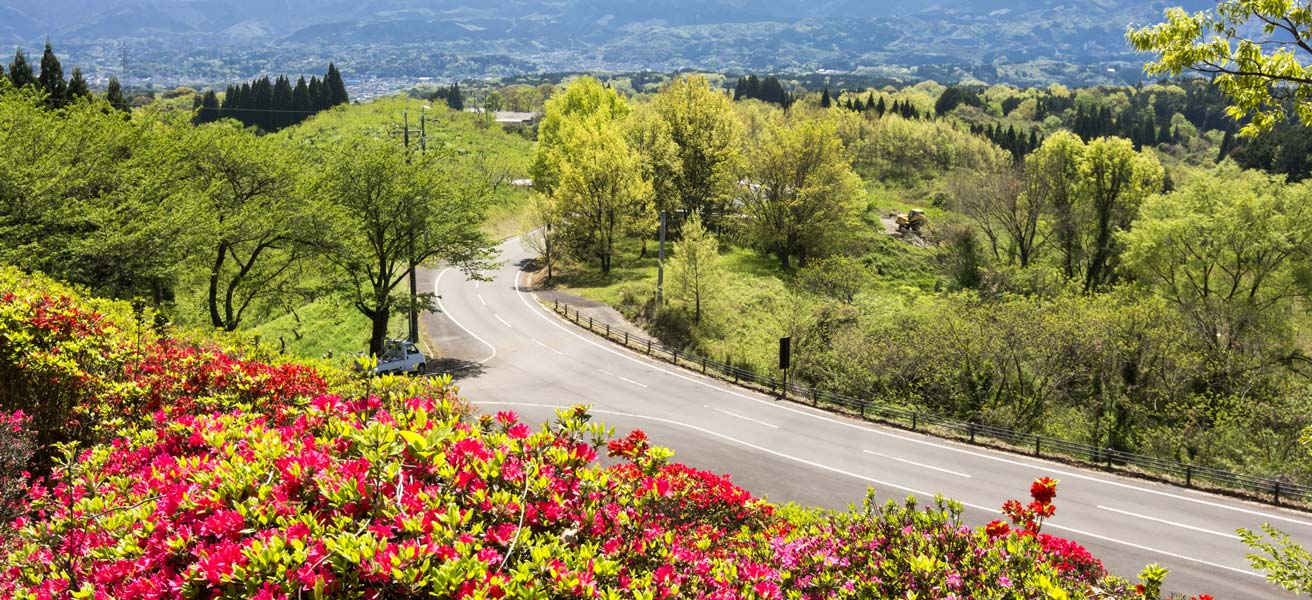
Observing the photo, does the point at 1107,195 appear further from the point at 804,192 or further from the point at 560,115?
the point at 560,115

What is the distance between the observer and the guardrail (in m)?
19.7

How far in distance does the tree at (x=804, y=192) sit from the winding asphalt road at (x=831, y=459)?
2139 centimetres

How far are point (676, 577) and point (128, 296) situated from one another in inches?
1018

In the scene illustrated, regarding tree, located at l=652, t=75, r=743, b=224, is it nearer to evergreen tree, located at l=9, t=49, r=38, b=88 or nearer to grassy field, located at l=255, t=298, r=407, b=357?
grassy field, located at l=255, t=298, r=407, b=357

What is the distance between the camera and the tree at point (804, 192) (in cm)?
4988

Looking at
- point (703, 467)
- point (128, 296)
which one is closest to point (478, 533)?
point (703, 467)

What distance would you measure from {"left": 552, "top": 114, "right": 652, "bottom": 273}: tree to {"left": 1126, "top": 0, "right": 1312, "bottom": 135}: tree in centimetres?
4023

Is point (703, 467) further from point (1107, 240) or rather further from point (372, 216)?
point (1107, 240)

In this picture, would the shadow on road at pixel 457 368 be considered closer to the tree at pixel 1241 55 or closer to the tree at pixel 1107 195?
the tree at pixel 1241 55

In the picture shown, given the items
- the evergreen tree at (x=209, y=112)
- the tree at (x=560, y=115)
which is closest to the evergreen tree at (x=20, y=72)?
the tree at (x=560, y=115)

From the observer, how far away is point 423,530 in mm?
4512

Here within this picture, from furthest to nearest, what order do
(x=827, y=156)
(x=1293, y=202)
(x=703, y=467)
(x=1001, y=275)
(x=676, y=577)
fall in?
(x=827, y=156) < (x=1001, y=275) < (x=1293, y=202) < (x=703, y=467) < (x=676, y=577)

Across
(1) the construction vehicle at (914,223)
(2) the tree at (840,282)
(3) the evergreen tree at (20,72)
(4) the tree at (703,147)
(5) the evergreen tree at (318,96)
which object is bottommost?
(2) the tree at (840,282)

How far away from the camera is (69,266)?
2123cm
